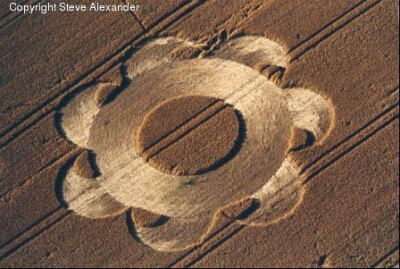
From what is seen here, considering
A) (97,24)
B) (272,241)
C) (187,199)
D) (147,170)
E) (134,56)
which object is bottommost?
(272,241)

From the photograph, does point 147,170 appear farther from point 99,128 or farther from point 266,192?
point 266,192

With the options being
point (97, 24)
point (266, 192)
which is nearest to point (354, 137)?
point (266, 192)

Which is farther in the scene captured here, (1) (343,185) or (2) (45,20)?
(2) (45,20)

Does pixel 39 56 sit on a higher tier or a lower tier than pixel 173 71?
higher
